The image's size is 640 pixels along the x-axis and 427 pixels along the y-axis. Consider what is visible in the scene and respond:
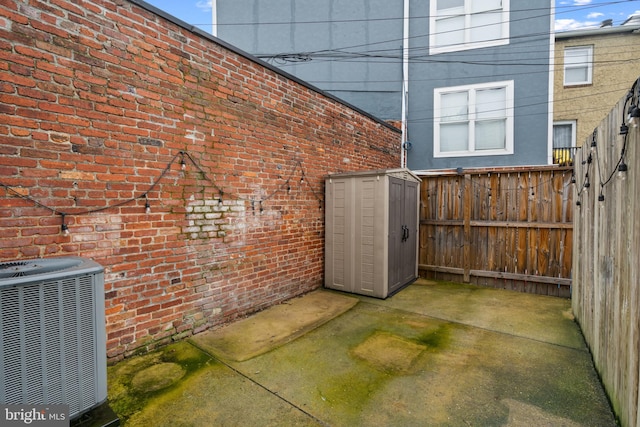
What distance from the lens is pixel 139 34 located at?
298 cm

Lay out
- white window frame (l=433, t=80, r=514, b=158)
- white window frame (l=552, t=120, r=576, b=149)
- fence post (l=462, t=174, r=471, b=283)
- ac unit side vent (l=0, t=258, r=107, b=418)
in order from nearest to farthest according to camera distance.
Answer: ac unit side vent (l=0, t=258, r=107, b=418) < fence post (l=462, t=174, r=471, b=283) < white window frame (l=433, t=80, r=514, b=158) < white window frame (l=552, t=120, r=576, b=149)

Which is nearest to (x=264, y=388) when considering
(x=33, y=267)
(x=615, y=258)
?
(x=33, y=267)

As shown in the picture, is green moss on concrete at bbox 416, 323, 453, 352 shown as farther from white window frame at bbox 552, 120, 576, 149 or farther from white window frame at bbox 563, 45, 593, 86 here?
white window frame at bbox 563, 45, 593, 86

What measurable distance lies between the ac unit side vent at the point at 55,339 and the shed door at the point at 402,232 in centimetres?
405

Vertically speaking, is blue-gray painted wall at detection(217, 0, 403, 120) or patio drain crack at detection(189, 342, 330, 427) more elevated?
blue-gray painted wall at detection(217, 0, 403, 120)

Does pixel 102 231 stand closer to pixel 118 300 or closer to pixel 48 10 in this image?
pixel 118 300

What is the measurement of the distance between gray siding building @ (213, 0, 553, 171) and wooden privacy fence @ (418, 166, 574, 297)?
258cm

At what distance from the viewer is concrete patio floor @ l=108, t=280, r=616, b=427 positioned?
220 centimetres

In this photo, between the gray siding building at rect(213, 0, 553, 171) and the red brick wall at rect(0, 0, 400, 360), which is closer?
the red brick wall at rect(0, 0, 400, 360)

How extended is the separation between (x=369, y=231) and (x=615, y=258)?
301cm

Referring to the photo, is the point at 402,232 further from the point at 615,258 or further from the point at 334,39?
the point at 334,39

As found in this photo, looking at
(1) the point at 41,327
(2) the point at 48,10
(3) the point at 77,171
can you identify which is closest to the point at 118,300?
(3) the point at 77,171

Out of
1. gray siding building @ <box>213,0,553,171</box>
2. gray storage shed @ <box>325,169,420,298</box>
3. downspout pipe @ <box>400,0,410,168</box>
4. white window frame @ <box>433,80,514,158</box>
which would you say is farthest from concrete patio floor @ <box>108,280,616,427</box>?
gray siding building @ <box>213,0,553,171</box>

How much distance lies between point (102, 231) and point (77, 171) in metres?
0.54
